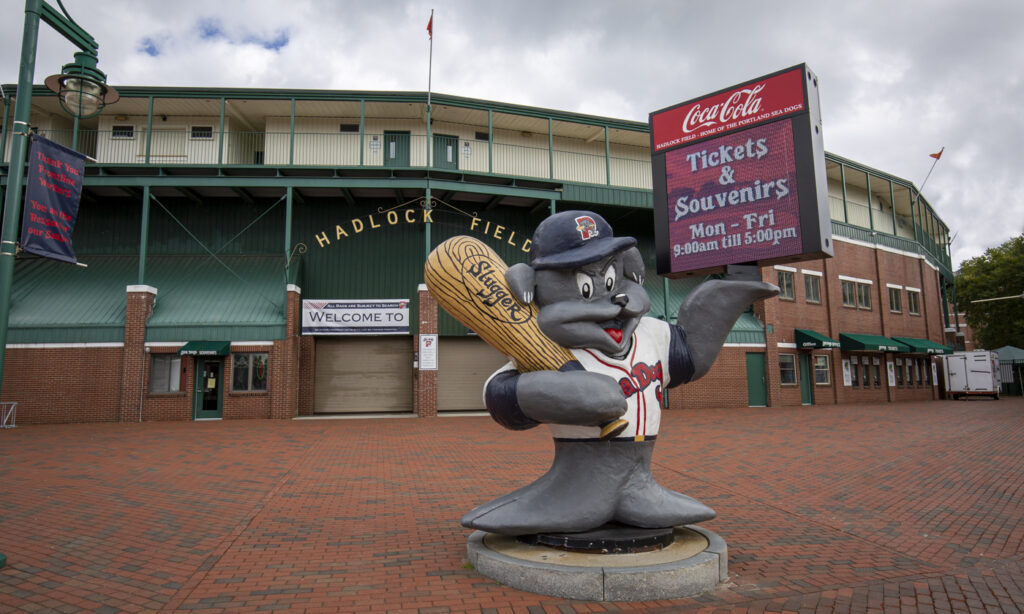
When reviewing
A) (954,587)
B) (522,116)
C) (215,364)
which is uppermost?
(522,116)

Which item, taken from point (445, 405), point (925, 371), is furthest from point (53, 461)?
point (925, 371)

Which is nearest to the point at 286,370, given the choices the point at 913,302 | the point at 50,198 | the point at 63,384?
the point at 63,384

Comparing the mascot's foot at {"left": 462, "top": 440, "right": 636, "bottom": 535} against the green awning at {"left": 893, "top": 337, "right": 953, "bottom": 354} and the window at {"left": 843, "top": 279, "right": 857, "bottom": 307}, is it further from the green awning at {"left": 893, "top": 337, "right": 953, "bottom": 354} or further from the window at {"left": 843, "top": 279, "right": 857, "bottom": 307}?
the green awning at {"left": 893, "top": 337, "right": 953, "bottom": 354}

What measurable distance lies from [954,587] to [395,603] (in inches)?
148

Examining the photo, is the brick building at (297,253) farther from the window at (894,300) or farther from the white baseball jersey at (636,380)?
the white baseball jersey at (636,380)

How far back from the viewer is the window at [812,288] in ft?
81.4

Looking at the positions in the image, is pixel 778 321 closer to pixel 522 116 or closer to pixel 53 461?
pixel 522 116

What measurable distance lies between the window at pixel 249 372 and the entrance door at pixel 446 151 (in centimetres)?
893

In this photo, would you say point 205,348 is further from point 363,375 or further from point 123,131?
point 123,131

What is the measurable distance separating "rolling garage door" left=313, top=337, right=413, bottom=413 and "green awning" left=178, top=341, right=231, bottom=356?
10.2 feet

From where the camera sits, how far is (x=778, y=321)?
76.5ft

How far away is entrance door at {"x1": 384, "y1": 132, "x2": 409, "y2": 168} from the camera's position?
21.4m

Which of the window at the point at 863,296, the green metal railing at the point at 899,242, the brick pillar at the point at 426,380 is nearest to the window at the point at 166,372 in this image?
the brick pillar at the point at 426,380

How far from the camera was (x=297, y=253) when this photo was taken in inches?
790
